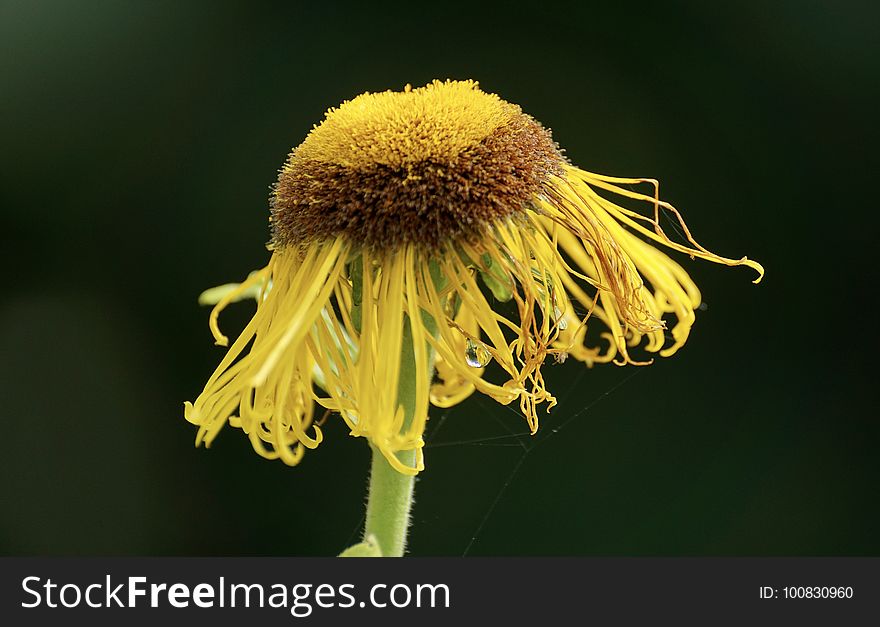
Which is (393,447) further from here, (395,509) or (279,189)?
(279,189)

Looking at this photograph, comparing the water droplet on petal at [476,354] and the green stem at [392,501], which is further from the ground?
the water droplet on petal at [476,354]

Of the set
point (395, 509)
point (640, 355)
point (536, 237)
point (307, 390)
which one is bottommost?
point (395, 509)

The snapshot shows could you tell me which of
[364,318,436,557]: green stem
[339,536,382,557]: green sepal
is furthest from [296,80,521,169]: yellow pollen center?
[339,536,382,557]: green sepal

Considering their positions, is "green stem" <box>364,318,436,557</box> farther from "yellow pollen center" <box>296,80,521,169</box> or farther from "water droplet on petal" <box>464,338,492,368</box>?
"yellow pollen center" <box>296,80,521,169</box>

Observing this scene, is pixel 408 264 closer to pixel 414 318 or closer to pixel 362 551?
pixel 414 318

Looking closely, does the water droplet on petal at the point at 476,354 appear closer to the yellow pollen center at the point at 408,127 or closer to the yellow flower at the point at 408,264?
the yellow flower at the point at 408,264

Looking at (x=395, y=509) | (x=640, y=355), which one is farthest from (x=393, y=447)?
(x=640, y=355)

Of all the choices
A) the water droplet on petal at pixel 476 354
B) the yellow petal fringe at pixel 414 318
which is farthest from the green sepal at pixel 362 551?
the water droplet on petal at pixel 476 354

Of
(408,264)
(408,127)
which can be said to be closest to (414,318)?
(408,264)
